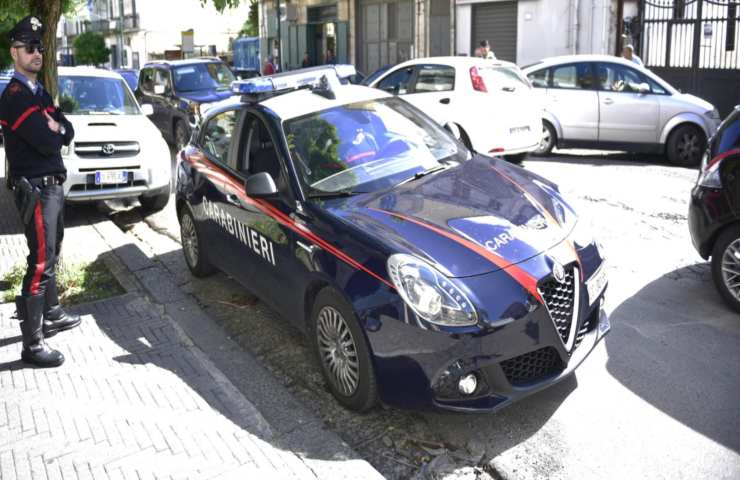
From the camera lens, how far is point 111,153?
8.98m

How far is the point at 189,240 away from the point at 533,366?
147 inches

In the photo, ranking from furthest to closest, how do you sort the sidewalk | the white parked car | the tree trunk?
1. the white parked car
2. the tree trunk
3. the sidewalk

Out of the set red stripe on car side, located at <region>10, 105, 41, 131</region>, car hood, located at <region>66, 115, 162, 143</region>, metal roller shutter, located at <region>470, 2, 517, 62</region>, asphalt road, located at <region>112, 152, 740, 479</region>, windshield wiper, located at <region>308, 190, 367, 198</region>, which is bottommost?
asphalt road, located at <region>112, 152, 740, 479</region>

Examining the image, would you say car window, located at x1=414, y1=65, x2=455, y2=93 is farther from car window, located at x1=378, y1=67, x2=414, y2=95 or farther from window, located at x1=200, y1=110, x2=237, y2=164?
window, located at x1=200, y1=110, x2=237, y2=164

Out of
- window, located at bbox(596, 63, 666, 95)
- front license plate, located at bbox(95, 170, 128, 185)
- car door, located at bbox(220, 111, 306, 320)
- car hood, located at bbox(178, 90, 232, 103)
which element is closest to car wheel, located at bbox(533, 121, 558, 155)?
window, located at bbox(596, 63, 666, 95)

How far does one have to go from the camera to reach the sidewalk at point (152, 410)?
11.7 ft

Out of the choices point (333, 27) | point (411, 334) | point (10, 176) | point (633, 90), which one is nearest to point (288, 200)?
point (411, 334)

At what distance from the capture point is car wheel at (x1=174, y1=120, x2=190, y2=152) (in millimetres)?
14203

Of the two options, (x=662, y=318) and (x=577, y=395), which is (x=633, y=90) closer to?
(x=662, y=318)

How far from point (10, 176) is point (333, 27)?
25.3m

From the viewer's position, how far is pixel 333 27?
29.0m

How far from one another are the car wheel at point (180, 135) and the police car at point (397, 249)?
8.70m

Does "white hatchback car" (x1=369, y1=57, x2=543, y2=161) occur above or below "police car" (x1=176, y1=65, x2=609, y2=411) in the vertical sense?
above

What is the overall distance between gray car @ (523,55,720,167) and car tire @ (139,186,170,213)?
631 cm
